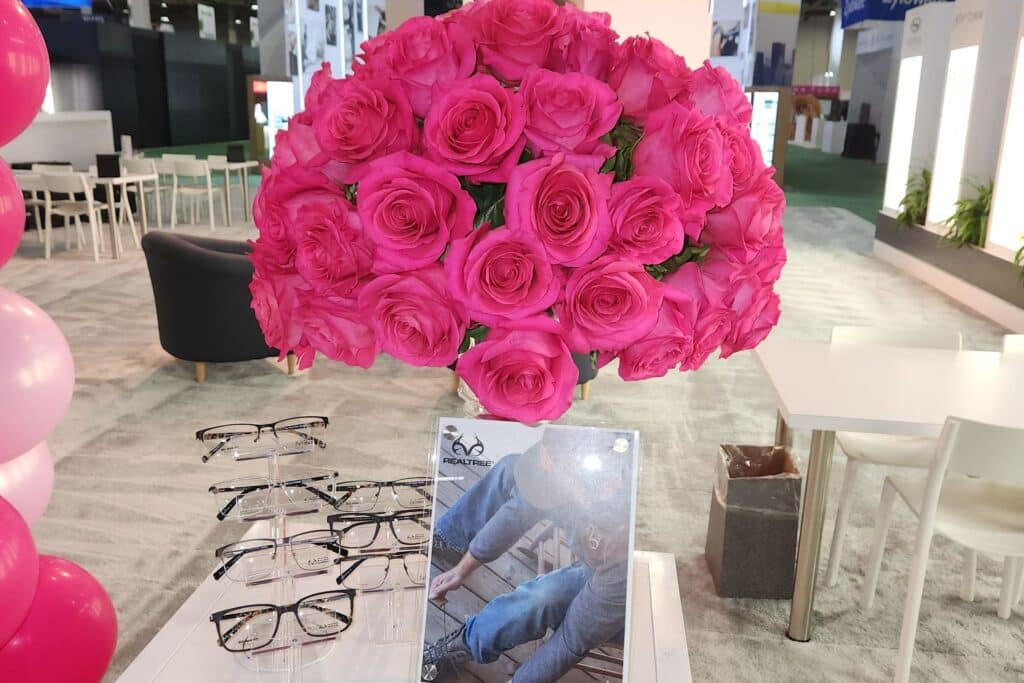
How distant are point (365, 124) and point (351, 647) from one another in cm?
74

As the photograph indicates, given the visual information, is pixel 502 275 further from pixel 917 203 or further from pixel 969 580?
pixel 917 203

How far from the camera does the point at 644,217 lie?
813mm

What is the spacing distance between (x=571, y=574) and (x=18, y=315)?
1.33 m

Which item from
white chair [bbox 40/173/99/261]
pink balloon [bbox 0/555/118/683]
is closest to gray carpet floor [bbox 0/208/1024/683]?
pink balloon [bbox 0/555/118/683]

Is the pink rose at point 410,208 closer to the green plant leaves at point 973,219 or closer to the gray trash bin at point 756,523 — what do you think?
the gray trash bin at point 756,523

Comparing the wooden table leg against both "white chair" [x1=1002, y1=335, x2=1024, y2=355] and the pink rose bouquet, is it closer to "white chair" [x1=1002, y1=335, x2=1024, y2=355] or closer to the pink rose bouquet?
"white chair" [x1=1002, y1=335, x2=1024, y2=355]

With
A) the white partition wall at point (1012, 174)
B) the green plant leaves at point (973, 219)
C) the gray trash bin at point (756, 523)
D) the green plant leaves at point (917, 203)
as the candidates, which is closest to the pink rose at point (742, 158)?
the gray trash bin at point (756, 523)

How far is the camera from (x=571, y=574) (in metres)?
0.96

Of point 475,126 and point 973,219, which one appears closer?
point 475,126

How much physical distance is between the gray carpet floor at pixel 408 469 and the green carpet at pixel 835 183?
22.3ft

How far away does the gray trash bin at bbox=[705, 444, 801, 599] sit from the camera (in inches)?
105

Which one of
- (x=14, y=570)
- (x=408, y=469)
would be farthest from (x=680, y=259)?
(x=14, y=570)

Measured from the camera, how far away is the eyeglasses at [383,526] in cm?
120

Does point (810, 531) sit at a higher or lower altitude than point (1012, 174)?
lower
